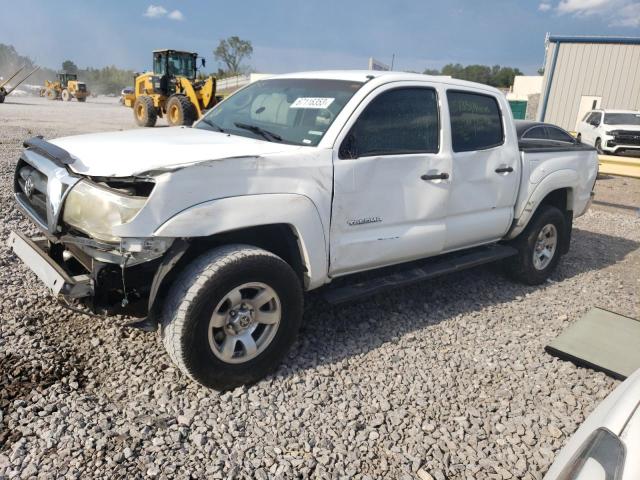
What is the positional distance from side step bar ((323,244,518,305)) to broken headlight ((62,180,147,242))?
143cm

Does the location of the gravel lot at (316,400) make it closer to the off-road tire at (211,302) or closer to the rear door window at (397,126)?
the off-road tire at (211,302)

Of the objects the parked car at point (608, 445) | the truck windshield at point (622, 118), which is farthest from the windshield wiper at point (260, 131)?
the truck windshield at point (622, 118)

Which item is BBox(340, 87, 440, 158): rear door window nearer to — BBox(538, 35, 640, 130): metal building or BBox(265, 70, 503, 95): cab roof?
BBox(265, 70, 503, 95): cab roof

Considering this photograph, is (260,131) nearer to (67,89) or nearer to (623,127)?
(623,127)

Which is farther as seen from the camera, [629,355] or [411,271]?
[411,271]

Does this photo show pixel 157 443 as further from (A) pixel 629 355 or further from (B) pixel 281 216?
(A) pixel 629 355

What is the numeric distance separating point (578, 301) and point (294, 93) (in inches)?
132

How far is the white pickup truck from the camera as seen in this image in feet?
8.69

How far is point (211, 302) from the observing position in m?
2.75

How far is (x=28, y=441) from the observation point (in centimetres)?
246

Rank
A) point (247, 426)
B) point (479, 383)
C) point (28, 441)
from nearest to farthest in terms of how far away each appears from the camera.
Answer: point (28, 441) < point (247, 426) < point (479, 383)

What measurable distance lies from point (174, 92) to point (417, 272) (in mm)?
17965

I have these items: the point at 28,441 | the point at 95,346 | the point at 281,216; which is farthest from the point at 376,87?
the point at 28,441

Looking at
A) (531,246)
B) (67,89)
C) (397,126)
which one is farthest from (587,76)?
Result: (67,89)
